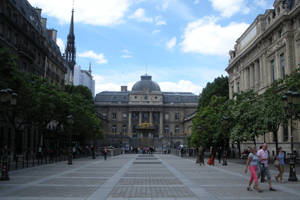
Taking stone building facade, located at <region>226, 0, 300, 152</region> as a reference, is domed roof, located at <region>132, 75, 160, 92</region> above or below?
above

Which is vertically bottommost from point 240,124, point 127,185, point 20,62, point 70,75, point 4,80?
point 127,185

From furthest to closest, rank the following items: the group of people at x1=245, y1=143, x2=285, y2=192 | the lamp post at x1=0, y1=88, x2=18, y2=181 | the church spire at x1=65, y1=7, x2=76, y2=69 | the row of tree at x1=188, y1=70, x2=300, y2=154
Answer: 1. the church spire at x1=65, y1=7, x2=76, y2=69
2. the row of tree at x1=188, y1=70, x2=300, y2=154
3. the lamp post at x1=0, y1=88, x2=18, y2=181
4. the group of people at x1=245, y1=143, x2=285, y2=192

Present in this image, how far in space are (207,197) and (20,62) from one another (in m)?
37.5

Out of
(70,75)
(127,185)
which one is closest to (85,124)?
(127,185)

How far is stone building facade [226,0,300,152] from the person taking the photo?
36.9 metres

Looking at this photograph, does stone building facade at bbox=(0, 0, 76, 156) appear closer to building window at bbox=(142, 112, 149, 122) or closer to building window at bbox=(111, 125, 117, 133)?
building window at bbox=(111, 125, 117, 133)

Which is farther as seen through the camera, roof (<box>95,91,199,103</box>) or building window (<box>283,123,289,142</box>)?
roof (<box>95,91,199,103</box>)

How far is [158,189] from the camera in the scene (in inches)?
557

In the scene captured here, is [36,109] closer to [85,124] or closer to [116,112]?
[85,124]

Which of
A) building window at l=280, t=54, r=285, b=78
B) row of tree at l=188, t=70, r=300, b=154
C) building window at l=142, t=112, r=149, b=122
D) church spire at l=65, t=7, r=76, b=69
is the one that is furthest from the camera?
building window at l=142, t=112, r=149, b=122

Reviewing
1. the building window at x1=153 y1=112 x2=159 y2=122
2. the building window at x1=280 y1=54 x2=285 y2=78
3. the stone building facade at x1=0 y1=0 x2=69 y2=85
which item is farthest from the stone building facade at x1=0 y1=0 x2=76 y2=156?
the building window at x1=153 y1=112 x2=159 y2=122

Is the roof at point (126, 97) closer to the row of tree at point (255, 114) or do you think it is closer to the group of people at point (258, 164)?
the row of tree at point (255, 114)

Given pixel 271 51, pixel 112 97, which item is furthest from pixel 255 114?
pixel 112 97

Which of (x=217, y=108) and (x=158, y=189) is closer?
(x=158, y=189)
